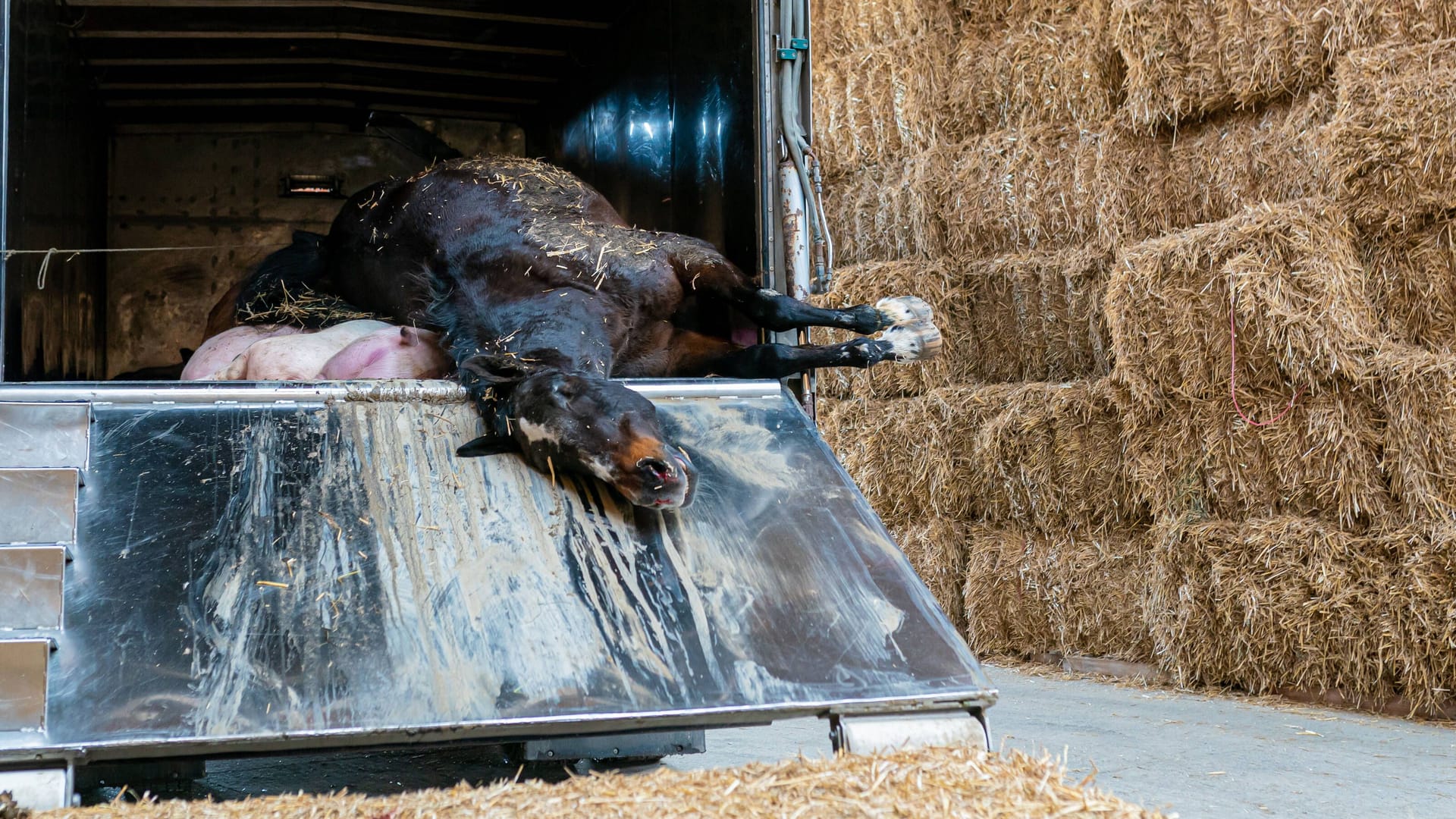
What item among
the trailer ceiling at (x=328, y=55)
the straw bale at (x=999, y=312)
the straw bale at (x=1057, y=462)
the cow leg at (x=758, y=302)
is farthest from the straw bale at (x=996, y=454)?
the trailer ceiling at (x=328, y=55)

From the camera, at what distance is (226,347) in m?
4.47

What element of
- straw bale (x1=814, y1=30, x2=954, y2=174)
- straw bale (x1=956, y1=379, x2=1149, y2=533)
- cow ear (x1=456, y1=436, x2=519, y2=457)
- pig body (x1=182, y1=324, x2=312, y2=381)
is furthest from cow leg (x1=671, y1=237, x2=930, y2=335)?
straw bale (x1=814, y1=30, x2=954, y2=174)

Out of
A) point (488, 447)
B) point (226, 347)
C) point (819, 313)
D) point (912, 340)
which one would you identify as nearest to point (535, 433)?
point (488, 447)

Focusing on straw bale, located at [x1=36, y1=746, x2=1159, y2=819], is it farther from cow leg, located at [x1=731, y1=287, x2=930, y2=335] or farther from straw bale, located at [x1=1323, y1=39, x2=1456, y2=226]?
straw bale, located at [x1=1323, y1=39, x2=1456, y2=226]


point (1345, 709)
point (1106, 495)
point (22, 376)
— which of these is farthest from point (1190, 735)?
point (22, 376)

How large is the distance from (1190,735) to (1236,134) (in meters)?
2.61

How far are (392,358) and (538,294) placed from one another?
1.76ft

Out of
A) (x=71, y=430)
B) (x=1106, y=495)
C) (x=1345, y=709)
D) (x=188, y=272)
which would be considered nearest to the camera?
(x=71, y=430)

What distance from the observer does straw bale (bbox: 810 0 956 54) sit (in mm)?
6930

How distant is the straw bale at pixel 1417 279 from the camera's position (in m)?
4.52

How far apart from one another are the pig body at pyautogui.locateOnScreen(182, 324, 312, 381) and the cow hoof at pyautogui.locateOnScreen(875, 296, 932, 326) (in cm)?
209

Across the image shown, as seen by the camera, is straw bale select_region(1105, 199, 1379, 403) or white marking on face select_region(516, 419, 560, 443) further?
straw bale select_region(1105, 199, 1379, 403)

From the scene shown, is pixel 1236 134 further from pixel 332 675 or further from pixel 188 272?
pixel 188 272

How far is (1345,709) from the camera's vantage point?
468cm
